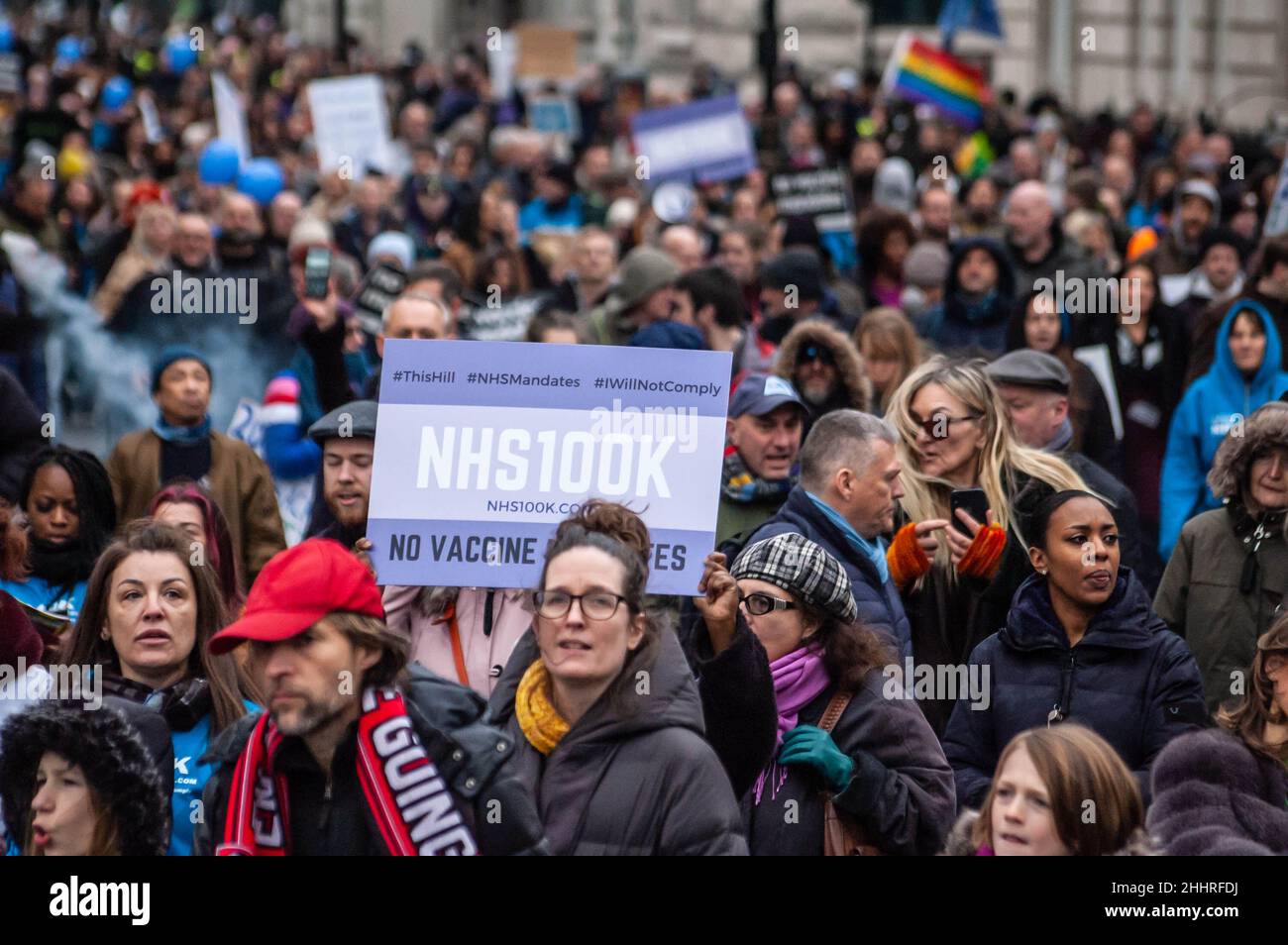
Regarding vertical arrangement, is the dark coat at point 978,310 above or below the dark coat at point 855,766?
above

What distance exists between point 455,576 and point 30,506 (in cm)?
197

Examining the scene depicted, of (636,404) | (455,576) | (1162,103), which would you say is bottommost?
(455,576)

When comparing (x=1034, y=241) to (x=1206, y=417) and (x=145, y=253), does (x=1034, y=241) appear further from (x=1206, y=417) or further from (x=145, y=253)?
(x=145, y=253)

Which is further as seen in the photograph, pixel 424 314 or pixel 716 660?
pixel 424 314

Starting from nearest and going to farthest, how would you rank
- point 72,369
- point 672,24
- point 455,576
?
point 455,576
point 72,369
point 672,24

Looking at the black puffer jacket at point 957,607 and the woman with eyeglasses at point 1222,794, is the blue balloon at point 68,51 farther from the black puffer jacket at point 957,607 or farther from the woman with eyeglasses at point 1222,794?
the woman with eyeglasses at point 1222,794

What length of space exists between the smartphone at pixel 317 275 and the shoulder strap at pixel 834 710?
4.38m

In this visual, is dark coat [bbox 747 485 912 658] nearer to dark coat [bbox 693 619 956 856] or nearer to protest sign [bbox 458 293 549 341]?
dark coat [bbox 693 619 956 856]

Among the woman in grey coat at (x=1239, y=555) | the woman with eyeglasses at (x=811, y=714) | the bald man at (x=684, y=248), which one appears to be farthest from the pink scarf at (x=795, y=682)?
the bald man at (x=684, y=248)

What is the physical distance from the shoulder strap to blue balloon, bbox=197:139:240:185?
10632 mm

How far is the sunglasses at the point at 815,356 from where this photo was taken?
25.6 feet
